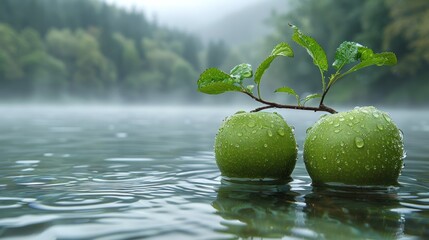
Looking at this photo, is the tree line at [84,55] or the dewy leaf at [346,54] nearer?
the dewy leaf at [346,54]

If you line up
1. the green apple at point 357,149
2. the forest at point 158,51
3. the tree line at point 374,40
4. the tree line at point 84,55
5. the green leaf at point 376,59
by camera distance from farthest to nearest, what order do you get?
the tree line at point 84,55, the forest at point 158,51, the tree line at point 374,40, the green leaf at point 376,59, the green apple at point 357,149

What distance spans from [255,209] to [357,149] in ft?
3.36

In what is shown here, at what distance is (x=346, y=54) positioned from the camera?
349 centimetres

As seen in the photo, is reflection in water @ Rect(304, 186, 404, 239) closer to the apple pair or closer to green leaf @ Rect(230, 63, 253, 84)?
the apple pair

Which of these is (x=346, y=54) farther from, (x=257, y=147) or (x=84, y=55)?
(x=84, y=55)

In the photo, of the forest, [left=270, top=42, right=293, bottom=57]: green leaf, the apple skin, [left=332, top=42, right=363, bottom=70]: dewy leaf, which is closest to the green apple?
the apple skin

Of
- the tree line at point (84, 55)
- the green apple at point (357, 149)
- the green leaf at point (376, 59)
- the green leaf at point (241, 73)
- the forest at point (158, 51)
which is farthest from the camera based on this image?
the tree line at point (84, 55)

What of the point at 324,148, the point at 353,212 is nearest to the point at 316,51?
the point at 324,148

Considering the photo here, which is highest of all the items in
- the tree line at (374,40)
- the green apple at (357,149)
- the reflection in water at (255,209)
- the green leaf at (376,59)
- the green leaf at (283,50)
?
the tree line at (374,40)

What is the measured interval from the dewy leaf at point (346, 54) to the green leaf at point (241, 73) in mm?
612

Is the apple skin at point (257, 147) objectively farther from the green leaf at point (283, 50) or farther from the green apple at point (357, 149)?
the green leaf at point (283, 50)

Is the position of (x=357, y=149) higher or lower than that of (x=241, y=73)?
lower

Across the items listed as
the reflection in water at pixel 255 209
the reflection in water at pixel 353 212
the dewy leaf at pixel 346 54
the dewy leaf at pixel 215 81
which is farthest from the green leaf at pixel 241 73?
the reflection in water at pixel 353 212

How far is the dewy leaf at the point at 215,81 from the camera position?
11.8 ft
